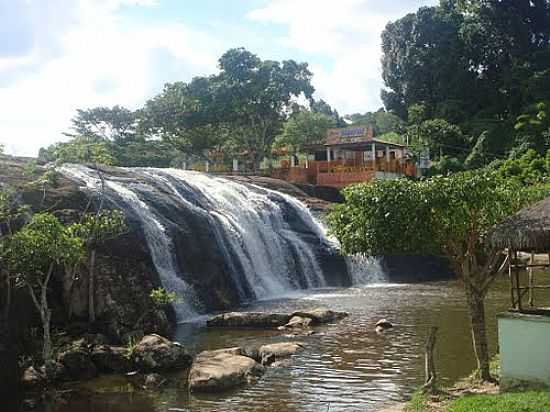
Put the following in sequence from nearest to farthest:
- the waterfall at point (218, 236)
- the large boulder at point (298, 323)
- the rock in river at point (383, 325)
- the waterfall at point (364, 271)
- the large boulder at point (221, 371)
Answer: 1. the large boulder at point (221, 371)
2. the rock in river at point (383, 325)
3. the large boulder at point (298, 323)
4. the waterfall at point (218, 236)
5. the waterfall at point (364, 271)

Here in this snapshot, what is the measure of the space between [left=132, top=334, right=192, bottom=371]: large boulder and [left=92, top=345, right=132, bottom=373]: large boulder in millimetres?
240

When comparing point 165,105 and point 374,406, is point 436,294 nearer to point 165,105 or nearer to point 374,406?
point 374,406

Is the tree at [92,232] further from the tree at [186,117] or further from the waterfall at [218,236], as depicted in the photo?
the tree at [186,117]

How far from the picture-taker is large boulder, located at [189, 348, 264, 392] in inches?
562

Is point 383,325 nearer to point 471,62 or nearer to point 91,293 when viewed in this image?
point 91,293

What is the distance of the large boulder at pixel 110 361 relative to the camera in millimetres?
16156

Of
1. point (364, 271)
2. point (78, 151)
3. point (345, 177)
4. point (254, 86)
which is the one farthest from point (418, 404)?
point (254, 86)

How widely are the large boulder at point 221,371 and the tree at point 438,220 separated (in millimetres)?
4285

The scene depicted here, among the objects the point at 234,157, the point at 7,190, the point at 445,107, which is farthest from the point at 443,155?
the point at 7,190

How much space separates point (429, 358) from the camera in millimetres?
11812

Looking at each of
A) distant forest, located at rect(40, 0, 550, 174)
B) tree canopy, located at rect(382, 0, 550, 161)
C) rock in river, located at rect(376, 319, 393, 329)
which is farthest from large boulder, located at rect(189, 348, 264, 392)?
tree canopy, located at rect(382, 0, 550, 161)

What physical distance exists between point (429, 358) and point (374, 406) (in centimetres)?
148

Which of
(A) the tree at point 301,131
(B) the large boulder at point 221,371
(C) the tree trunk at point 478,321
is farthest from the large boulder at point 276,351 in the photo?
(A) the tree at point 301,131

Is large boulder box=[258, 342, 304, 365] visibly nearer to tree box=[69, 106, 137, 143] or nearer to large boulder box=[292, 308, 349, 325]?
large boulder box=[292, 308, 349, 325]
